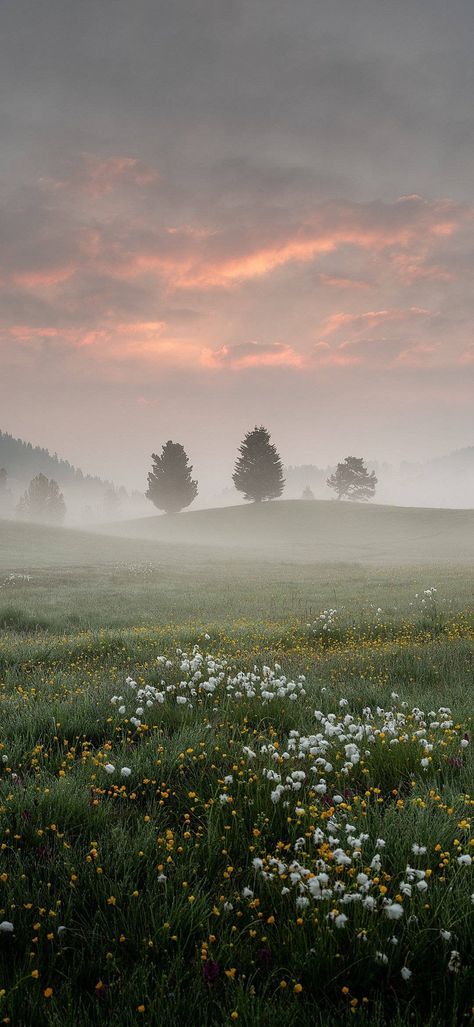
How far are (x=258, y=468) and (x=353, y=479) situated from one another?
79.1 ft

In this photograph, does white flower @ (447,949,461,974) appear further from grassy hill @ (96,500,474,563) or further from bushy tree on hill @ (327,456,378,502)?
bushy tree on hill @ (327,456,378,502)

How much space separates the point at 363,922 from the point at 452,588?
1792 centimetres

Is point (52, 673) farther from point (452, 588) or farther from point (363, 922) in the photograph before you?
point (452, 588)

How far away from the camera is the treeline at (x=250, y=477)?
95.9 m

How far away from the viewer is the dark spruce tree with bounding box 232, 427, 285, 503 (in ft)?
312

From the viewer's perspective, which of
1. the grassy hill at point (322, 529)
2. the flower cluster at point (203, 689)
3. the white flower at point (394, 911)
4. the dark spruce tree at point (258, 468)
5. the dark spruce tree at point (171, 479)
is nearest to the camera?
the white flower at point (394, 911)

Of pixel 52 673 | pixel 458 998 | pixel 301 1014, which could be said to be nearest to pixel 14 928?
pixel 301 1014

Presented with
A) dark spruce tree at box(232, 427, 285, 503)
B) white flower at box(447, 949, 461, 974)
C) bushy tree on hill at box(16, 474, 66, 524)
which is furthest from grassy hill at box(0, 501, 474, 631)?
bushy tree on hill at box(16, 474, 66, 524)

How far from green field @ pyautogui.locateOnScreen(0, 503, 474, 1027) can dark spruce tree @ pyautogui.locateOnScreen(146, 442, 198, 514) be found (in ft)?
315

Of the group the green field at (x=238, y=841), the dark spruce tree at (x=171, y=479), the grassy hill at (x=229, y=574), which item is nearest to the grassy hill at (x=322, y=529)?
the grassy hill at (x=229, y=574)

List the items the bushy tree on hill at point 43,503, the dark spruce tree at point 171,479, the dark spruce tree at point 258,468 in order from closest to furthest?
1. the dark spruce tree at point 258,468
2. the dark spruce tree at point 171,479
3. the bushy tree on hill at point 43,503

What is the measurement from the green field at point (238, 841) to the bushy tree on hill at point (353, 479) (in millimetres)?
101169

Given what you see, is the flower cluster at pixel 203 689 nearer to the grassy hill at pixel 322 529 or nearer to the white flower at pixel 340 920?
the white flower at pixel 340 920

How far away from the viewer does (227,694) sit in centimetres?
635
